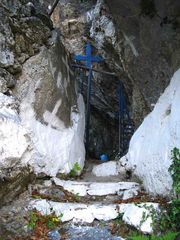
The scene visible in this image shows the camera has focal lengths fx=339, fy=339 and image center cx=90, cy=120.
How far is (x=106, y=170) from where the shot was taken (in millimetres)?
8570

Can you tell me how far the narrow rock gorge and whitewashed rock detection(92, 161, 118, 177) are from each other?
0.03m

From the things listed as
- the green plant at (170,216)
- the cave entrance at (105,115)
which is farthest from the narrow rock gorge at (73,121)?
the cave entrance at (105,115)

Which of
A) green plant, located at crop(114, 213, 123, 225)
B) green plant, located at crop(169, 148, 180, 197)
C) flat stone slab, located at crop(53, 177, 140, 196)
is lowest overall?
green plant, located at crop(114, 213, 123, 225)

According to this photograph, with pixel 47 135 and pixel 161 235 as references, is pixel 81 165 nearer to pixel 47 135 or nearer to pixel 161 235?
pixel 47 135

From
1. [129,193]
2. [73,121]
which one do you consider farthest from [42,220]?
[73,121]

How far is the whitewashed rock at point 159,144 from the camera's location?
5789 millimetres

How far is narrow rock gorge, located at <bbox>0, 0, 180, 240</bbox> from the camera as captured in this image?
18.4 ft

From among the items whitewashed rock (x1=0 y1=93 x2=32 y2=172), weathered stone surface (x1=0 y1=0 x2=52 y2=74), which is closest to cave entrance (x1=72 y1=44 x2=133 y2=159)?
weathered stone surface (x1=0 y1=0 x2=52 y2=74)

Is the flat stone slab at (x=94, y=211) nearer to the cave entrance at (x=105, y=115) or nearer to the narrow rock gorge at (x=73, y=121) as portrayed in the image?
the narrow rock gorge at (x=73, y=121)

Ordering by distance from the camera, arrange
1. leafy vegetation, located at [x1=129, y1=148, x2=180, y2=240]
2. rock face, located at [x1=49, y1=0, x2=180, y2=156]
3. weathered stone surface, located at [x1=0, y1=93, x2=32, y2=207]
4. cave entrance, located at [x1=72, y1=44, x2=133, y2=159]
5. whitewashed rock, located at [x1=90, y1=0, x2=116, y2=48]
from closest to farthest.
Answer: leafy vegetation, located at [x1=129, y1=148, x2=180, y2=240] → weathered stone surface, located at [x1=0, y1=93, x2=32, y2=207] → rock face, located at [x1=49, y1=0, x2=180, y2=156] → whitewashed rock, located at [x1=90, y1=0, x2=116, y2=48] → cave entrance, located at [x1=72, y1=44, x2=133, y2=159]

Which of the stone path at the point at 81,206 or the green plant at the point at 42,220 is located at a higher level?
the stone path at the point at 81,206

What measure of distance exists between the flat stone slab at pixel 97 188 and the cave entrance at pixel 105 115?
6166mm

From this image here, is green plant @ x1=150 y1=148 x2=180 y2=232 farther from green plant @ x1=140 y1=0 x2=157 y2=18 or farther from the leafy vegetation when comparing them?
green plant @ x1=140 y1=0 x2=157 y2=18

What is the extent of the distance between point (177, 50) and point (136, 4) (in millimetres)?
1935
